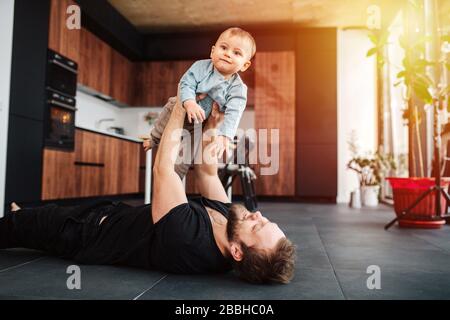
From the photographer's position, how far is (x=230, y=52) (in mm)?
1769

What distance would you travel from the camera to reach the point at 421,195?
2.96 m

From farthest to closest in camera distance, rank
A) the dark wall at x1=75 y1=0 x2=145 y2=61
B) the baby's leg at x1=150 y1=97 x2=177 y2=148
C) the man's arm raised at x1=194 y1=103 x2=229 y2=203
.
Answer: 1. the dark wall at x1=75 y1=0 x2=145 y2=61
2. the baby's leg at x1=150 y1=97 x2=177 y2=148
3. the man's arm raised at x1=194 y1=103 x2=229 y2=203

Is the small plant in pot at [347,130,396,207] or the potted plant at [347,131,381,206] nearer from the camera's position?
the small plant in pot at [347,130,396,207]

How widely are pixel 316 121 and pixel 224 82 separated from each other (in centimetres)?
466

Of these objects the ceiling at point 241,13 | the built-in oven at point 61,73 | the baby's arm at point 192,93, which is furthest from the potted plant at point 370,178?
the baby's arm at point 192,93

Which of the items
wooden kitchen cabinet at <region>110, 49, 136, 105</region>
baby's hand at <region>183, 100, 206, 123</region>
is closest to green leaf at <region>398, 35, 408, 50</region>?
baby's hand at <region>183, 100, 206, 123</region>

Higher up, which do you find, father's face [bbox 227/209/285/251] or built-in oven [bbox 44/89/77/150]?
built-in oven [bbox 44/89/77/150]

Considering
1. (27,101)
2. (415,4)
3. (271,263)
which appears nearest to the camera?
(271,263)

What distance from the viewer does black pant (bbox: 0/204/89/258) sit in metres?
1.68

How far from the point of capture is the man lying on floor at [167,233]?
4.50 ft

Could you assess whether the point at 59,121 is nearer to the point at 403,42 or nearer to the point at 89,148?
the point at 89,148

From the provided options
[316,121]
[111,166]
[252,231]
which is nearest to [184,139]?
[252,231]

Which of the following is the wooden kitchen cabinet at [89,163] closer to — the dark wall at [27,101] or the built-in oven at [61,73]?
the built-in oven at [61,73]

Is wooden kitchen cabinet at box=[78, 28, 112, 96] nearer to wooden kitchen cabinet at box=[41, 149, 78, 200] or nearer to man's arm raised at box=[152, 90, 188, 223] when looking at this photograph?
wooden kitchen cabinet at box=[41, 149, 78, 200]
